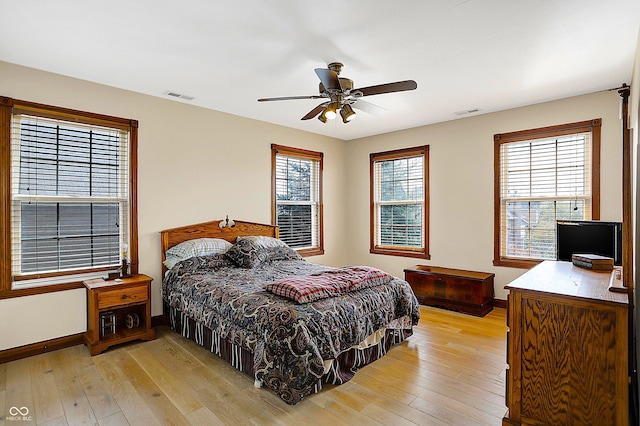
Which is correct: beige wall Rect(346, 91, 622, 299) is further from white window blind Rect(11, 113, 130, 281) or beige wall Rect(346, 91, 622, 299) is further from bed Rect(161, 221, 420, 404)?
white window blind Rect(11, 113, 130, 281)

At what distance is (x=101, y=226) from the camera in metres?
3.70

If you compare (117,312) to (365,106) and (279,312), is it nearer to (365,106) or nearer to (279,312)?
(279,312)

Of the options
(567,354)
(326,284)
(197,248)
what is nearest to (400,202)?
(326,284)

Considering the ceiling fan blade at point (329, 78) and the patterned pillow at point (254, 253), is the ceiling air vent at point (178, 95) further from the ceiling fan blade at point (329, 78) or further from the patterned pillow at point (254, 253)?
the ceiling fan blade at point (329, 78)

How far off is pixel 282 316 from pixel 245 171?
298 cm

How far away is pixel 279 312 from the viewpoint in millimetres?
2465

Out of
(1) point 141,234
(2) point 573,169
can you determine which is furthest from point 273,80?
(2) point 573,169

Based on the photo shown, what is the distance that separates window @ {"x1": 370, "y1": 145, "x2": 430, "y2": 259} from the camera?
550 centimetres

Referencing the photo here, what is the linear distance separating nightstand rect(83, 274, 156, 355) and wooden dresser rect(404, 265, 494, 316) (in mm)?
3564

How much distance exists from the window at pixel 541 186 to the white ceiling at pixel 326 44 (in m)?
0.57

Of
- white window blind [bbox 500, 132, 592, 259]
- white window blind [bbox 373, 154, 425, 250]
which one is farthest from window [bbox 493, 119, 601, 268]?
white window blind [bbox 373, 154, 425, 250]

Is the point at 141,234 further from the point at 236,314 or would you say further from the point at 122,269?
the point at 236,314

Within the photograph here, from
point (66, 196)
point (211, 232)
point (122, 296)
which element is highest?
point (66, 196)

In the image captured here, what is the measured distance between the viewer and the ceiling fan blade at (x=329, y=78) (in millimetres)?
2639
